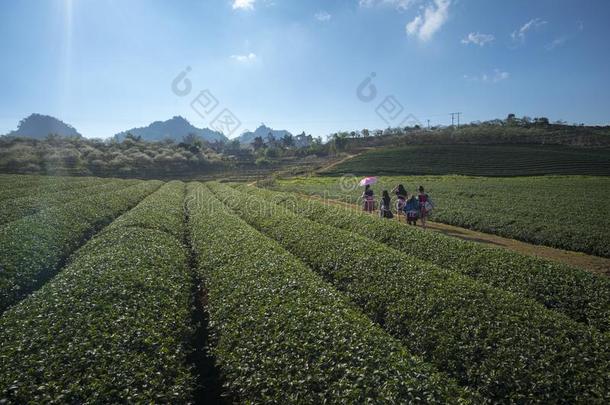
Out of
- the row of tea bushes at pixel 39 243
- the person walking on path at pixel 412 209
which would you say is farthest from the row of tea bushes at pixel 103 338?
the person walking on path at pixel 412 209

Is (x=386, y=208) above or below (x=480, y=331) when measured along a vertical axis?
above

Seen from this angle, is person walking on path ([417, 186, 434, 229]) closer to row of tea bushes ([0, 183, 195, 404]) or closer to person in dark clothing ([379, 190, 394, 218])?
person in dark clothing ([379, 190, 394, 218])

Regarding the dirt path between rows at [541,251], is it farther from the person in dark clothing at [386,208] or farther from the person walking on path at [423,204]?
the person in dark clothing at [386,208]

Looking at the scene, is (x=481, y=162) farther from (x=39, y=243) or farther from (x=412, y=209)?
(x=39, y=243)

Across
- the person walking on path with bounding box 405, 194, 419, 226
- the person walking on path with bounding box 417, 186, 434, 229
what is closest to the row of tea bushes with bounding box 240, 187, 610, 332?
the person walking on path with bounding box 405, 194, 419, 226

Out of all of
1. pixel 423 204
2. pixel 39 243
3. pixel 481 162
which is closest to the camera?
pixel 39 243

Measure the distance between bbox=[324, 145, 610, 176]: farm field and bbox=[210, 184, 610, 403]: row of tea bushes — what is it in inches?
2342

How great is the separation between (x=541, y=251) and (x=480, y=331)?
12.2 m

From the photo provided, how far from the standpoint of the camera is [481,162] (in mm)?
66188

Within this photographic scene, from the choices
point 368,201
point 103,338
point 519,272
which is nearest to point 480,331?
point 519,272

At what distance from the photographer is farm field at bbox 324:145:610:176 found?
191ft

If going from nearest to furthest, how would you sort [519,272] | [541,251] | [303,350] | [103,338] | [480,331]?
1. [303,350]
2. [103,338]
3. [480,331]
4. [519,272]
5. [541,251]

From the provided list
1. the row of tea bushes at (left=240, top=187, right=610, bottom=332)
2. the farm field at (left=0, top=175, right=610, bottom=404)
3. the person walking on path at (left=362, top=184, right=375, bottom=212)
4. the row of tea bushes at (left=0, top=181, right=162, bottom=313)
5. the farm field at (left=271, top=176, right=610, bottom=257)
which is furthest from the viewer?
the person walking on path at (left=362, top=184, right=375, bottom=212)

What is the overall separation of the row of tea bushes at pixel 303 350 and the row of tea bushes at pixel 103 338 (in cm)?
85
